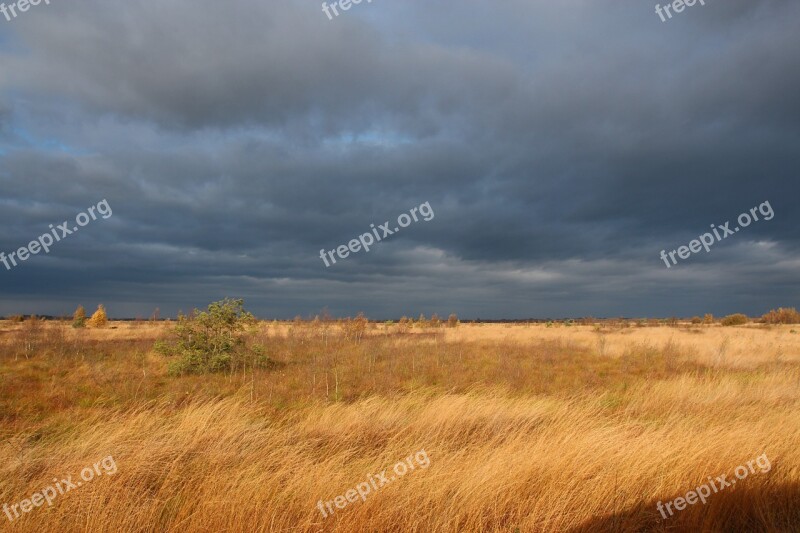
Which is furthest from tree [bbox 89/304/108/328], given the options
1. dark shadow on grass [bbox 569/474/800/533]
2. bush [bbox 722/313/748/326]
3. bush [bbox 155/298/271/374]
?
bush [bbox 722/313/748/326]

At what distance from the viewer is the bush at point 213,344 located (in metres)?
15.4

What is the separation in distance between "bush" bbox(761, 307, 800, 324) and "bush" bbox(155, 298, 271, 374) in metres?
87.5

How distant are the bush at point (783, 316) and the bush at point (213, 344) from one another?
87.5 m

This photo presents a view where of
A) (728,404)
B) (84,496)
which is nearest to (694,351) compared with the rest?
(728,404)

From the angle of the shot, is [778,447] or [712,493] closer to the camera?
[712,493]

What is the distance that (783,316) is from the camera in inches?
2918

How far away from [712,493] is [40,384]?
15.8 metres

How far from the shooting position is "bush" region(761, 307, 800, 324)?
2862 inches

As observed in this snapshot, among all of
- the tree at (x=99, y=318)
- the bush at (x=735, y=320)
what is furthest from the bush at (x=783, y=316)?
the tree at (x=99, y=318)

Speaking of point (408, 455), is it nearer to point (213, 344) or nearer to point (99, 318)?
point (213, 344)

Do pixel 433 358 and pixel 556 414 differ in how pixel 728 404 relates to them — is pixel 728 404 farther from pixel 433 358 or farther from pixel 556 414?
pixel 433 358

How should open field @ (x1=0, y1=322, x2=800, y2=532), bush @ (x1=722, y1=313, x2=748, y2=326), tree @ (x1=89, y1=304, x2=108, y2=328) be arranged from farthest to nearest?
bush @ (x1=722, y1=313, x2=748, y2=326) < tree @ (x1=89, y1=304, x2=108, y2=328) < open field @ (x1=0, y1=322, x2=800, y2=532)

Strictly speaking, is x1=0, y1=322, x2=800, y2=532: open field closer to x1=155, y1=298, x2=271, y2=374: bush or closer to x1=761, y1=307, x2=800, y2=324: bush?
x1=155, y1=298, x2=271, y2=374: bush

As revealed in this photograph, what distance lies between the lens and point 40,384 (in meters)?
12.6
